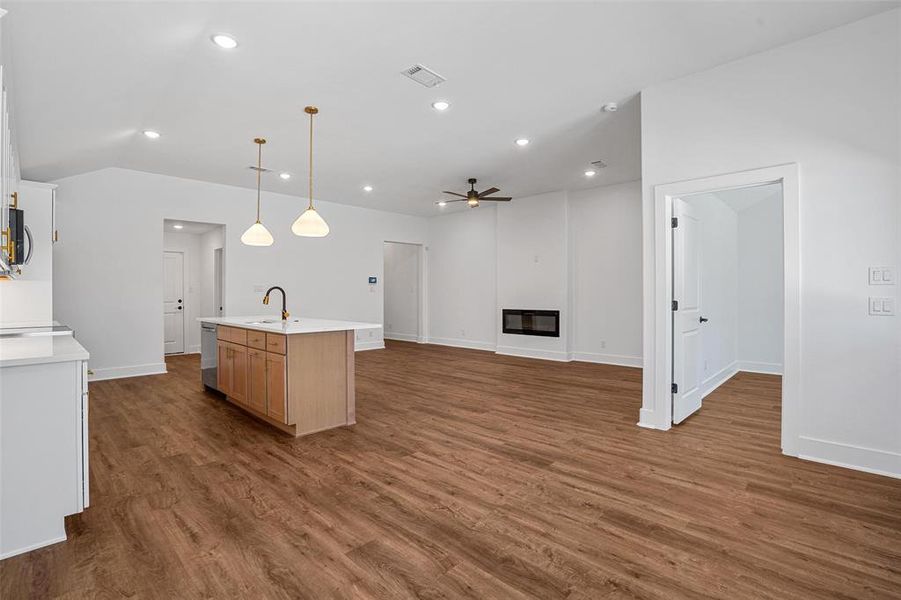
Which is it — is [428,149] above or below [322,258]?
above

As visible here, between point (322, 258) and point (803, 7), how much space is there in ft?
24.4

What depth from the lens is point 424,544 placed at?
212 cm

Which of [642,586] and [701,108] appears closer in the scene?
[642,586]

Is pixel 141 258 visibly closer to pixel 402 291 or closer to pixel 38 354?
pixel 38 354

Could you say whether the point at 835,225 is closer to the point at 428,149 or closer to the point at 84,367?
the point at 428,149

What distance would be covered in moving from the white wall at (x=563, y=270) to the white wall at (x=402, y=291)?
5.20 feet

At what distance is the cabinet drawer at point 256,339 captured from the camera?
13.2 feet

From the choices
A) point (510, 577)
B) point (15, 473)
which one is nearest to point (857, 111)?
point (510, 577)

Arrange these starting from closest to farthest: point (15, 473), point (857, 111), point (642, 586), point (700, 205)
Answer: point (642, 586) → point (15, 473) → point (857, 111) → point (700, 205)

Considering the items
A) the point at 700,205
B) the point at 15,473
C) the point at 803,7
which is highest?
the point at 803,7

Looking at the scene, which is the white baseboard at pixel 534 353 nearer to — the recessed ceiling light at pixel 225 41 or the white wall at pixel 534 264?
the white wall at pixel 534 264

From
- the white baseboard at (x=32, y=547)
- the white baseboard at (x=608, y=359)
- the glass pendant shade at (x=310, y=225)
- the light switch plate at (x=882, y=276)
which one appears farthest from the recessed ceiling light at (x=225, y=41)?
the white baseboard at (x=608, y=359)

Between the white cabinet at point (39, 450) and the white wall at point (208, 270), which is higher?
the white wall at point (208, 270)

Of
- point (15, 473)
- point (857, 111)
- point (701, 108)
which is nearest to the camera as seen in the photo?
point (15, 473)
